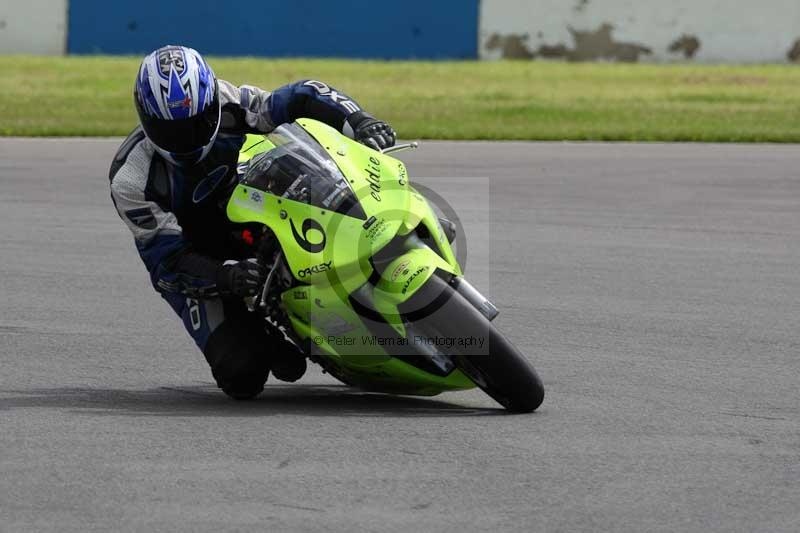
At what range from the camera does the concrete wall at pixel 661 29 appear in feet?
90.6

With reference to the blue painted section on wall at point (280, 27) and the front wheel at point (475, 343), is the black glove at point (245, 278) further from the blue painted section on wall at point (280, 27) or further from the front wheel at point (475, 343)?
the blue painted section on wall at point (280, 27)

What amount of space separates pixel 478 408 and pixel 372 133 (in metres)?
1.10

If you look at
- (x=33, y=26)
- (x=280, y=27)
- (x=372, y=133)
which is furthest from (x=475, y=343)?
(x=33, y=26)

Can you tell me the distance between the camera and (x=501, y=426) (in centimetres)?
558

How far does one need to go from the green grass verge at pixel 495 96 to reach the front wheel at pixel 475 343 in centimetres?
1036

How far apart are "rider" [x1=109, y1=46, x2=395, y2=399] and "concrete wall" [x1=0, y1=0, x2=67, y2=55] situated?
22.1 metres

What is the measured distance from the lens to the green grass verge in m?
16.6

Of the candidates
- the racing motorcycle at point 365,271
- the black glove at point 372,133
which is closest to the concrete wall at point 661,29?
the black glove at point 372,133

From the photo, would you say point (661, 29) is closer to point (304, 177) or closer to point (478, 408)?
point (478, 408)

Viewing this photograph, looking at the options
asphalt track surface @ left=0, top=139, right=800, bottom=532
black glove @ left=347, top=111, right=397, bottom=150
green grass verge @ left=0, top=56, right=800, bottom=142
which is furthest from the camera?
green grass verge @ left=0, top=56, right=800, bottom=142

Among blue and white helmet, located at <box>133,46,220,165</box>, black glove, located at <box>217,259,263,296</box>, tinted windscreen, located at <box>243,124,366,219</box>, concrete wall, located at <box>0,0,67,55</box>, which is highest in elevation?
blue and white helmet, located at <box>133,46,220,165</box>

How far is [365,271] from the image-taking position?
5.54m

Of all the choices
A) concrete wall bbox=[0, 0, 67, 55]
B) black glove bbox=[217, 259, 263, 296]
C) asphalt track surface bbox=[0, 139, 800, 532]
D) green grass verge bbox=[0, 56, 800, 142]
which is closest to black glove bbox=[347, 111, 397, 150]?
black glove bbox=[217, 259, 263, 296]

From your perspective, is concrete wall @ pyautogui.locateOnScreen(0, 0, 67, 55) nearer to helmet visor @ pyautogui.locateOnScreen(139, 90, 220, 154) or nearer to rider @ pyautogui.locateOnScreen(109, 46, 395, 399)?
rider @ pyautogui.locateOnScreen(109, 46, 395, 399)
